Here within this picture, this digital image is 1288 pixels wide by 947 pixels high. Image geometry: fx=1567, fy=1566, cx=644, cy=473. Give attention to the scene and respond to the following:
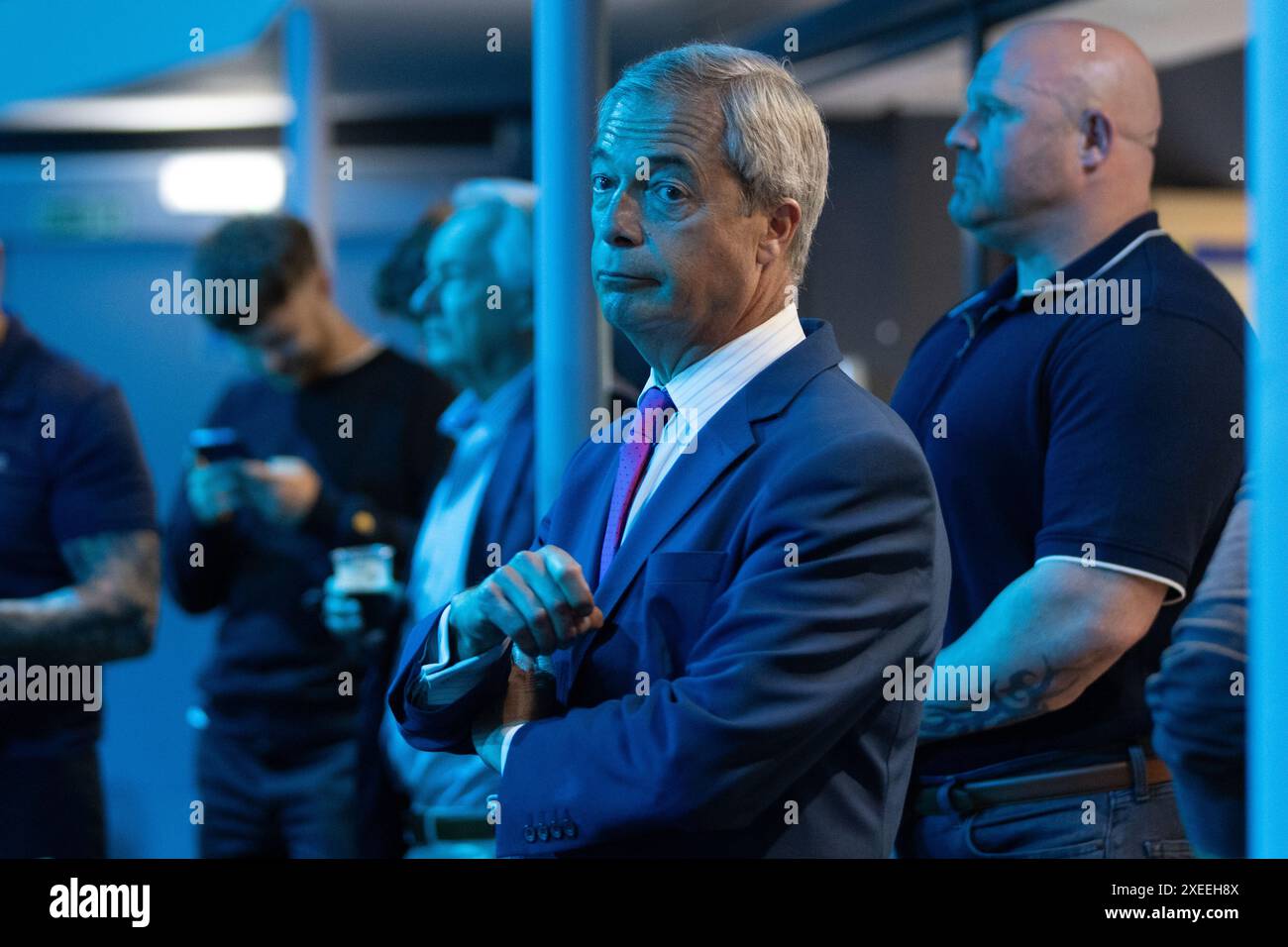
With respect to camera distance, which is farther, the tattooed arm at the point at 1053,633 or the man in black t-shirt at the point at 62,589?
the man in black t-shirt at the point at 62,589

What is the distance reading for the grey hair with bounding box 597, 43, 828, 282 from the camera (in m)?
1.71

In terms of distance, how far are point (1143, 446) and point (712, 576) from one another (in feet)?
2.58

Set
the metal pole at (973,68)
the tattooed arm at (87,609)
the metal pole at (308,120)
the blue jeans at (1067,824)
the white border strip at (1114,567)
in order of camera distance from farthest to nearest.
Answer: the metal pole at (308,120), the metal pole at (973,68), the tattooed arm at (87,609), the blue jeans at (1067,824), the white border strip at (1114,567)

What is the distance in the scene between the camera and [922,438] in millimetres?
2369

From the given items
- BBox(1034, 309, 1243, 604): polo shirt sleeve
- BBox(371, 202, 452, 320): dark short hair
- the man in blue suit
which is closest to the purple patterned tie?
the man in blue suit

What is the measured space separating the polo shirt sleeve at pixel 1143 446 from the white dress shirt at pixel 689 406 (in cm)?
57

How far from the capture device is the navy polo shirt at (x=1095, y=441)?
2.13m

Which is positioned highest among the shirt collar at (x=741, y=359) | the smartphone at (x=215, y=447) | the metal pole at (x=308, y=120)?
the metal pole at (x=308, y=120)

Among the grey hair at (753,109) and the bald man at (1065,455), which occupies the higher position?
the grey hair at (753,109)

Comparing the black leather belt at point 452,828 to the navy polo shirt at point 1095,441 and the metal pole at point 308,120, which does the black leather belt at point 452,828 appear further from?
the metal pole at point 308,120

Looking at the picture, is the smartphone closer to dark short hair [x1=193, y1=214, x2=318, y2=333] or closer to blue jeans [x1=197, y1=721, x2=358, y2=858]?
dark short hair [x1=193, y1=214, x2=318, y2=333]

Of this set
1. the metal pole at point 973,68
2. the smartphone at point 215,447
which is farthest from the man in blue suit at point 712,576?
the metal pole at point 973,68

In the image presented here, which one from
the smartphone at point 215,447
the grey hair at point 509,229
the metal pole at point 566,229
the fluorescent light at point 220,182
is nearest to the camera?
the metal pole at point 566,229

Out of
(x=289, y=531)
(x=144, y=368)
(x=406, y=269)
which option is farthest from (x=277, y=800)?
(x=144, y=368)
